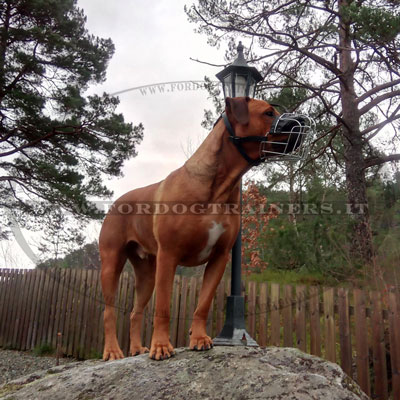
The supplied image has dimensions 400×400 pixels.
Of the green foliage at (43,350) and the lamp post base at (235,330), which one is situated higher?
the lamp post base at (235,330)

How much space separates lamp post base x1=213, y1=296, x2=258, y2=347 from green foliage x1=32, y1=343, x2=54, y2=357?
8168 millimetres

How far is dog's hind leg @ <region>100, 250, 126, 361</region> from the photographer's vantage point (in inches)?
128

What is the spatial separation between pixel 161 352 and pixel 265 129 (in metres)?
1.73

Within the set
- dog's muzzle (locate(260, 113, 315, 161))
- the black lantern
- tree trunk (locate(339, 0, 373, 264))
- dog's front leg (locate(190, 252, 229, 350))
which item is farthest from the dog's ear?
tree trunk (locate(339, 0, 373, 264))

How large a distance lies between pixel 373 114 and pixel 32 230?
11.5 m

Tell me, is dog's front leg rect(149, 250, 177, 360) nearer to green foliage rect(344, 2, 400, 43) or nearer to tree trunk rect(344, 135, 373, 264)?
tree trunk rect(344, 135, 373, 264)

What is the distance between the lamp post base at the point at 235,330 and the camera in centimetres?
298

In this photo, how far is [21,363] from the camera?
8891 mm

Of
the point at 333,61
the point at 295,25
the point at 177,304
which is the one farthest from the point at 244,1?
the point at 177,304

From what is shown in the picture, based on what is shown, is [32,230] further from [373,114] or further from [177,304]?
[373,114]

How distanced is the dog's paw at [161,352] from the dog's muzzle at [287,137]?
150cm

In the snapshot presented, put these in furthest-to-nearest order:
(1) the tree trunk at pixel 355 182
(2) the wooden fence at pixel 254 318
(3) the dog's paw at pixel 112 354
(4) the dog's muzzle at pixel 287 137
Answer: (1) the tree trunk at pixel 355 182 < (2) the wooden fence at pixel 254 318 < (3) the dog's paw at pixel 112 354 < (4) the dog's muzzle at pixel 287 137

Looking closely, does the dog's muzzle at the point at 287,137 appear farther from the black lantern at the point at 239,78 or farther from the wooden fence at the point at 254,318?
the wooden fence at the point at 254,318

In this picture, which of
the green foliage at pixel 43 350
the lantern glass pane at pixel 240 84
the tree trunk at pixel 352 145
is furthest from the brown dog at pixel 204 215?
the green foliage at pixel 43 350
